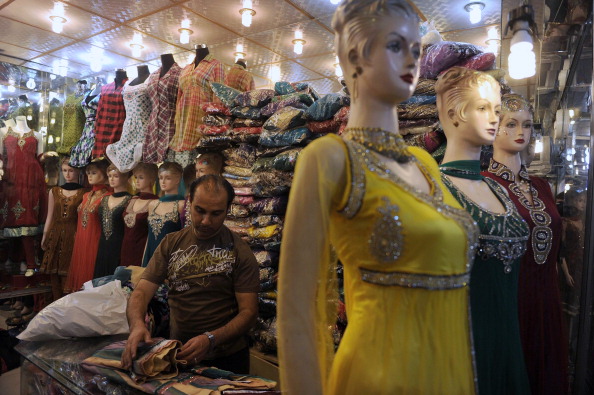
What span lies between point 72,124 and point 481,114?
15.3 feet

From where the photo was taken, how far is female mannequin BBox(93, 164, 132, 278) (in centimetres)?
413

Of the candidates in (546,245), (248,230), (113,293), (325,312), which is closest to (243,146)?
(248,230)

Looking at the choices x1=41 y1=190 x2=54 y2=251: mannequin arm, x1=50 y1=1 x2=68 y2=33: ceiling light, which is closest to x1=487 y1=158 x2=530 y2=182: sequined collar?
x1=50 y1=1 x2=68 y2=33: ceiling light

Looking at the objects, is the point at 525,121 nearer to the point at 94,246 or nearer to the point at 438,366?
the point at 438,366

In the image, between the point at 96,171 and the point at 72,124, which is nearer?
the point at 96,171

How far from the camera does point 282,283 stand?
86 centimetres

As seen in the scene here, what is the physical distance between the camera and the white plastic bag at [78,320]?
2.01m

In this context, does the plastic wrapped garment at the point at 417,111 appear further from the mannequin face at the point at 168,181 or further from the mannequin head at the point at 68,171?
the mannequin head at the point at 68,171

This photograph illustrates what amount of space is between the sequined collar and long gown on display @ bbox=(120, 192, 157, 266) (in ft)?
9.63

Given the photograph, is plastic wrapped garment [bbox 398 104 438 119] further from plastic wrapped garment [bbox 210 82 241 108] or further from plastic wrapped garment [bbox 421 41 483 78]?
plastic wrapped garment [bbox 210 82 241 108]

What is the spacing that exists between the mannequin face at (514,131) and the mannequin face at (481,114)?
0.45 m

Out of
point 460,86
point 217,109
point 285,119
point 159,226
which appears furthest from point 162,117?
point 460,86

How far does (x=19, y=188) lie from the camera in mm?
5102

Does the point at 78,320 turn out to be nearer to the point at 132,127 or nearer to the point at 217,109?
the point at 217,109
